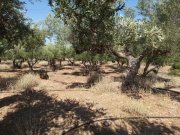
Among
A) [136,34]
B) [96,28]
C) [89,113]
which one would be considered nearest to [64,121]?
[89,113]

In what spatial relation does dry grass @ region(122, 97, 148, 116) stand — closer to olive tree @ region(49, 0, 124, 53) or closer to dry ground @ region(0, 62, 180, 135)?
dry ground @ region(0, 62, 180, 135)

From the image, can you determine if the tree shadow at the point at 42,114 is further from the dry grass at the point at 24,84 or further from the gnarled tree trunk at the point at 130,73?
the gnarled tree trunk at the point at 130,73

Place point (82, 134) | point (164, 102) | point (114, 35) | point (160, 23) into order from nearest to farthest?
1. point (82, 134)
2. point (164, 102)
3. point (114, 35)
4. point (160, 23)

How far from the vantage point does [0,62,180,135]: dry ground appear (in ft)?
29.7

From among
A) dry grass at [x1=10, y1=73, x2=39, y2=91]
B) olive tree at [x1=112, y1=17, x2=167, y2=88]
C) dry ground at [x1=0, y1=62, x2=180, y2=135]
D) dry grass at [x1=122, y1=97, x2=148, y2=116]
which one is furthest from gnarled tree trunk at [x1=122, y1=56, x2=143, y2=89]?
dry grass at [x1=10, y1=73, x2=39, y2=91]

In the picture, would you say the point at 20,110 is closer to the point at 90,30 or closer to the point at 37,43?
the point at 90,30

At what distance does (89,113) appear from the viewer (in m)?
10.4

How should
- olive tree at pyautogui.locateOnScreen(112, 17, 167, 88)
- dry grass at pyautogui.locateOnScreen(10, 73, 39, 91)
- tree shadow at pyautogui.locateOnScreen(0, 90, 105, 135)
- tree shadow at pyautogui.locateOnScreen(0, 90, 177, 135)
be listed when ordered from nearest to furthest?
tree shadow at pyautogui.locateOnScreen(0, 90, 177, 135) → tree shadow at pyautogui.locateOnScreen(0, 90, 105, 135) → olive tree at pyautogui.locateOnScreen(112, 17, 167, 88) → dry grass at pyautogui.locateOnScreen(10, 73, 39, 91)

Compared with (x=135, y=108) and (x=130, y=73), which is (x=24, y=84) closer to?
(x=130, y=73)

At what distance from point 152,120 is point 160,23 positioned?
7.31 metres

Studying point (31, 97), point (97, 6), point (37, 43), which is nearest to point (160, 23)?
point (97, 6)

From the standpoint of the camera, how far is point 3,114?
10938mm

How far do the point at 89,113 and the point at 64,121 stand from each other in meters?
1.21

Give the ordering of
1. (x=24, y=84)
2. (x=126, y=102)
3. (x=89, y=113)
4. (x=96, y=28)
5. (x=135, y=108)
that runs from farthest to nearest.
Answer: (x=24, y=84)
(x=96, y=28)
(x=126, y=102)
(x=135, y=108)
(x=89, y=113)
